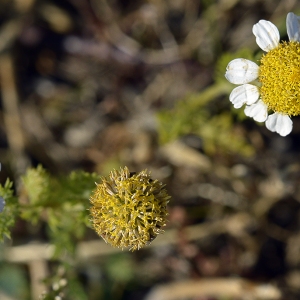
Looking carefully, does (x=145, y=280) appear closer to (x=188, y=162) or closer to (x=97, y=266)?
(x=97, y=266)

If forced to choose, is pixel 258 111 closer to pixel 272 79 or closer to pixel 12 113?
pixel 272 79

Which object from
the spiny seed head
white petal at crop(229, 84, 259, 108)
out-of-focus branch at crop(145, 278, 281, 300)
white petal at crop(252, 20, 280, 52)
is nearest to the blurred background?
out-of-focus branch at crop(145, 278, 281, 300)

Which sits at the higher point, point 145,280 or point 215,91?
point 215,91

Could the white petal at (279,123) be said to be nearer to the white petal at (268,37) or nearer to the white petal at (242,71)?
the white petal at (242,71)

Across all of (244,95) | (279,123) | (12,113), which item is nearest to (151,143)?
(12,113)

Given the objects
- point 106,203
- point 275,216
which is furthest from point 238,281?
point 106,203
